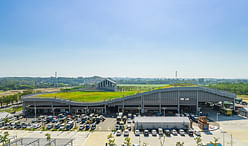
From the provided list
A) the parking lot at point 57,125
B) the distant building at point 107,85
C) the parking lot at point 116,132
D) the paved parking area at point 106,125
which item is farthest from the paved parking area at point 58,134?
the distant building at point 107,85

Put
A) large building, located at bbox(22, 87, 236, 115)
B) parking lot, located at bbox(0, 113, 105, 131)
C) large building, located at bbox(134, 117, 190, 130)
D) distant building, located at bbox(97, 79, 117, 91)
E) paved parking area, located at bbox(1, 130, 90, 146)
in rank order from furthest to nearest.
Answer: distant building, located at bbox(97, 79, 117, 91) < large building, located at bbox(22, 87, 236, 115) < parking lot, located at bbox(0, 113, 105, 131) < large building, located at bbox(134, 117, 190, 130) < paved parking area, located at bbox(1, 130, 90, 146)

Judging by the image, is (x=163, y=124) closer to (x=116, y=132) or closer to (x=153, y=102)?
(x=116, y=132)

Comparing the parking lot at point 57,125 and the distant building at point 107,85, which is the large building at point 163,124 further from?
the distant building at point 107,85

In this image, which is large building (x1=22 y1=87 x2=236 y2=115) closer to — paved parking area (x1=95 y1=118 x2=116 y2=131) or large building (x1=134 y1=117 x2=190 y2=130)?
paved parking area (x1=95 y1=118 x2=116 y2=131)

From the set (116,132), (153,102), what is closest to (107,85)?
(153,102)

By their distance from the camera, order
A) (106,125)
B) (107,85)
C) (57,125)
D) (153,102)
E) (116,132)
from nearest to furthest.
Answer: (116,132) < (57,125) < (106,125) < (153,102) < (107,85)

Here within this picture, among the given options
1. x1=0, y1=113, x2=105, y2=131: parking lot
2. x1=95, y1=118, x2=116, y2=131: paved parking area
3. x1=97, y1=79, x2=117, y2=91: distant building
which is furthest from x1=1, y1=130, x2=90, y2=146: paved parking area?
x1=97, y1=79, x2=117, y2=91: distant building

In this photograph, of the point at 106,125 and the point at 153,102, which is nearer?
the point at 106,125
